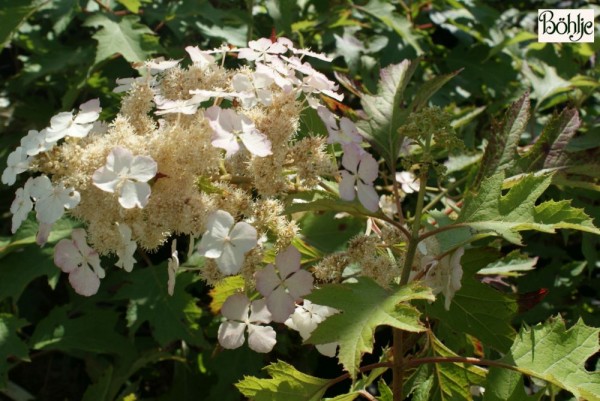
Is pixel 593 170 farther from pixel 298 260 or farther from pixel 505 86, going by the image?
pixel 505 86

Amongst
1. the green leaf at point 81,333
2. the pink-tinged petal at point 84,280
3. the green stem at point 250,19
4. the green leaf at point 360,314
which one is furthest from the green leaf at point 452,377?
the green stem at point 250,19

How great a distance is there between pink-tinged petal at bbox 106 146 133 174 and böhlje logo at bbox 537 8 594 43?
59.4 inches

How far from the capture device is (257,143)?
3.64 ft

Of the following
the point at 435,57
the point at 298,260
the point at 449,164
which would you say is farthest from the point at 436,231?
the point at 435,57

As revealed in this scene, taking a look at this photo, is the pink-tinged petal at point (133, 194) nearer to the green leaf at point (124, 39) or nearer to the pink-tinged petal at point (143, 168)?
the pink-tinged petal at point (143, 168)

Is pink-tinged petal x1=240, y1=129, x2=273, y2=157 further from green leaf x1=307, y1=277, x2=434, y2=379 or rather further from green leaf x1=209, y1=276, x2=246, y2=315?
green leaf x1=209, y1=276, x2=246, y2=315

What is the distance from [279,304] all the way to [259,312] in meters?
0.08

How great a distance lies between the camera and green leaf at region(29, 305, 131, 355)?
1922 mm

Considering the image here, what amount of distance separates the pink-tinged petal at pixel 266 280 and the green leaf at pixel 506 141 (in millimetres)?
567

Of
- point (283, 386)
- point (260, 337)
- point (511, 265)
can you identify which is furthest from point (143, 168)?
point (511, 265)

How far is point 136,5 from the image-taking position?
2.02 metres

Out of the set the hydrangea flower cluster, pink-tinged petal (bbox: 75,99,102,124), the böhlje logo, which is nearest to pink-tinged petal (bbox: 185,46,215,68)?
the hydrangea flower cluster

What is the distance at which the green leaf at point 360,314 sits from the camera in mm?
1046

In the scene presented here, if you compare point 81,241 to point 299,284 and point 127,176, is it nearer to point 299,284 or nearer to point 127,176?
point 127,176
